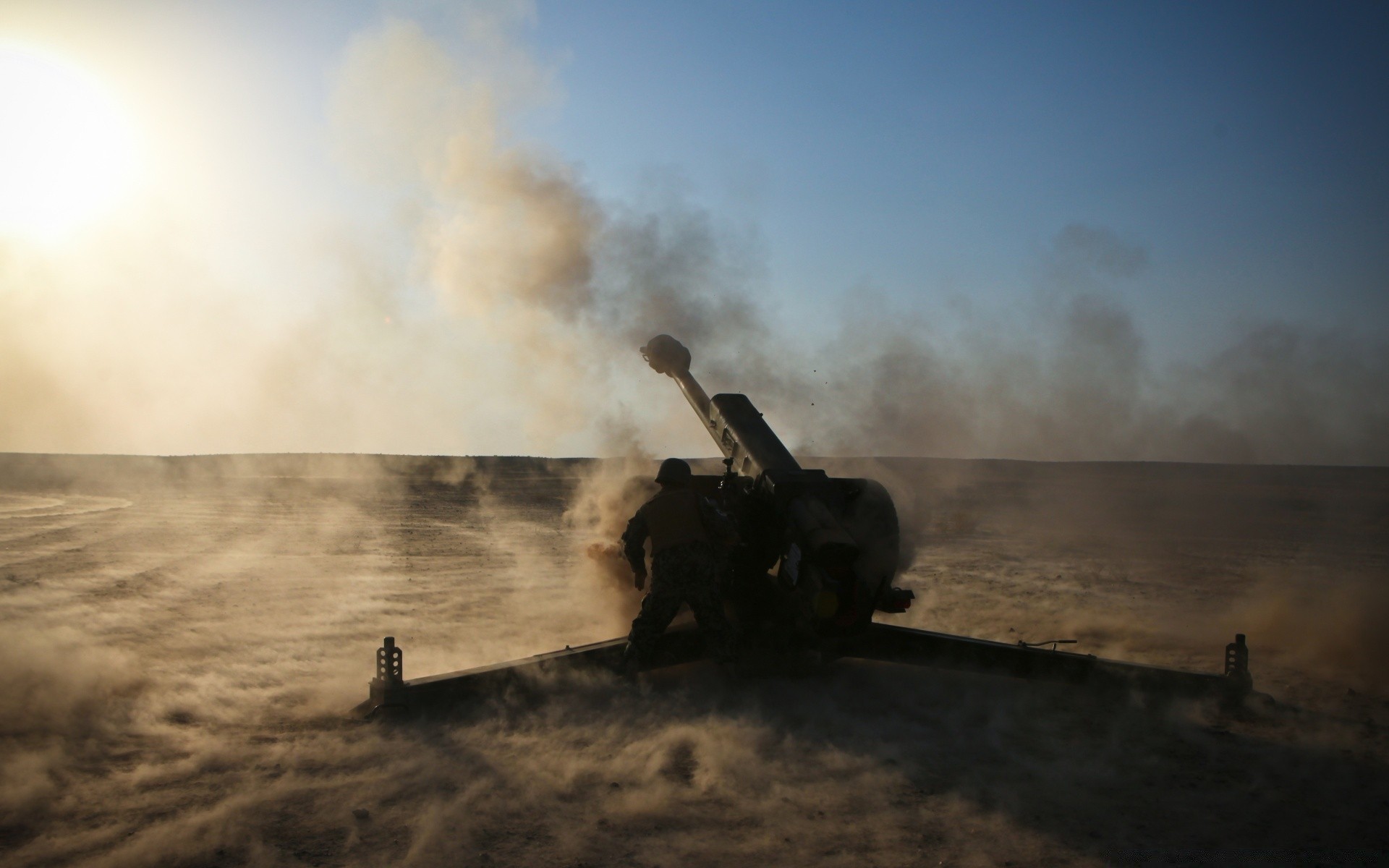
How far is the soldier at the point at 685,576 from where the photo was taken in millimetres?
7543

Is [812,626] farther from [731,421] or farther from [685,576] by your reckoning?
[731,421]

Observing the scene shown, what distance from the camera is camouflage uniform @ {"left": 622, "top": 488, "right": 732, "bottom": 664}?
7.54 meters

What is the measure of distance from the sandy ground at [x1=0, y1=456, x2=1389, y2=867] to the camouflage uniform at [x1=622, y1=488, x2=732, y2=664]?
1.41ft

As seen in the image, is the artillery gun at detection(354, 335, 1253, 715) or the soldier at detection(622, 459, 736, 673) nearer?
the artillery gun at detection(354, 335, 1253, 715)

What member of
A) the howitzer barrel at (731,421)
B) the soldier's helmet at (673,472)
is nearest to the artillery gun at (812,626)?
the howitzer barrel at (731,421)

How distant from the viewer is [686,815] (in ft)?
17.5

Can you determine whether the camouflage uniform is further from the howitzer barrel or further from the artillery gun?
the howitzer barrel

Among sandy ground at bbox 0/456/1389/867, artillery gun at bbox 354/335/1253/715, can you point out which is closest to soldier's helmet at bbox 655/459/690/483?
artillery gun at bbox 354/335/1253/715

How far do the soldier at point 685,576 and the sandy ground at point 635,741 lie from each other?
15.3 inches

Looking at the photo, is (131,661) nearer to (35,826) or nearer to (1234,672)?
(35,826)

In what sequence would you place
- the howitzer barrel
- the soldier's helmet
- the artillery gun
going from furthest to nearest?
the howitzer barrel < the soldier's helmet < the artillery gun

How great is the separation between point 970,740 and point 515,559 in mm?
11626

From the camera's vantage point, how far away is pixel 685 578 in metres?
7.55

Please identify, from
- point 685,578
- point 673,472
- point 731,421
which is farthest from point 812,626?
point 731,421
